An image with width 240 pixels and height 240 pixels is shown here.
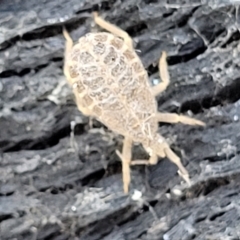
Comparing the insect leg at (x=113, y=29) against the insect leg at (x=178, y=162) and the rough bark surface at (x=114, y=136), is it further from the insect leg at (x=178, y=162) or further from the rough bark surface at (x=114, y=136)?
the insect leg at (x=178, y=162)

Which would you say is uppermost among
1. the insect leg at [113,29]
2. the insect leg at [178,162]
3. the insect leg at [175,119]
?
the insect leg at [113,29]

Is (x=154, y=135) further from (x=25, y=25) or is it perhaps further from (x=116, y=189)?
(x=25, y=25)

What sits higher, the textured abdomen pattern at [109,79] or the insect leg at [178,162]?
the textured abdomen pattern at [109,79]

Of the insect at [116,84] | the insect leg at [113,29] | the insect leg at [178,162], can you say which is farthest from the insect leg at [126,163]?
the insect leg at [113,29]

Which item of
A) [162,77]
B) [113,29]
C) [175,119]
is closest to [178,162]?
[175,119]

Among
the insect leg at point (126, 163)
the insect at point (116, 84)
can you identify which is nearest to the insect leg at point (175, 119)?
the insect at point (116, 84)

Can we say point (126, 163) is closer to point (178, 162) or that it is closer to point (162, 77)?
point (178, 162)

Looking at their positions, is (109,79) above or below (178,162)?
above

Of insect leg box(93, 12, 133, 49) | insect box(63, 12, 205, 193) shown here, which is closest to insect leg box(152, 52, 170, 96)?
insect box(63, 12, 205, 193)
